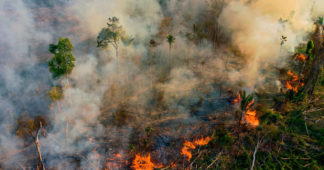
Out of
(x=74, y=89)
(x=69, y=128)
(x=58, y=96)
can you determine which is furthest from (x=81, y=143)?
(x=74, y=89)

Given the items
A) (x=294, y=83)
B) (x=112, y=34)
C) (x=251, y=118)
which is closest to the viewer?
(x=251, y=118)

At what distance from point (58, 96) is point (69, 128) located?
3.11 meters

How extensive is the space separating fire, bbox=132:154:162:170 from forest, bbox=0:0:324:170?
0.08 metres

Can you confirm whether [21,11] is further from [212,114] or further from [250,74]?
[250,74]

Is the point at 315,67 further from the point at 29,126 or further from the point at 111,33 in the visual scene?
the point at 29,126

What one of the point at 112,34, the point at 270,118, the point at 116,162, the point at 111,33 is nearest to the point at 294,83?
the point at 270,118

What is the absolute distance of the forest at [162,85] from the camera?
714 inches

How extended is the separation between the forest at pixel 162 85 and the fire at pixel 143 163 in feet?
0.25

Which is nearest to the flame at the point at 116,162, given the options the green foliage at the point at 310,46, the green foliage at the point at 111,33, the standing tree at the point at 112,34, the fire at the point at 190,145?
the fire at the point at 190,145

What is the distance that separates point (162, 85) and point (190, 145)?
8085 mm

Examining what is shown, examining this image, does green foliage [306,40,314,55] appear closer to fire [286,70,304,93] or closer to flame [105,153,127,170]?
fire [286,70,304,93]

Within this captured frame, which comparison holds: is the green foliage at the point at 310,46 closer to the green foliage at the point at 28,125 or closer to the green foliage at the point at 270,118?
the green foliage at the point at 270,118

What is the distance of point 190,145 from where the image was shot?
18.7m

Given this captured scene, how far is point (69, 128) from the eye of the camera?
19734mm
